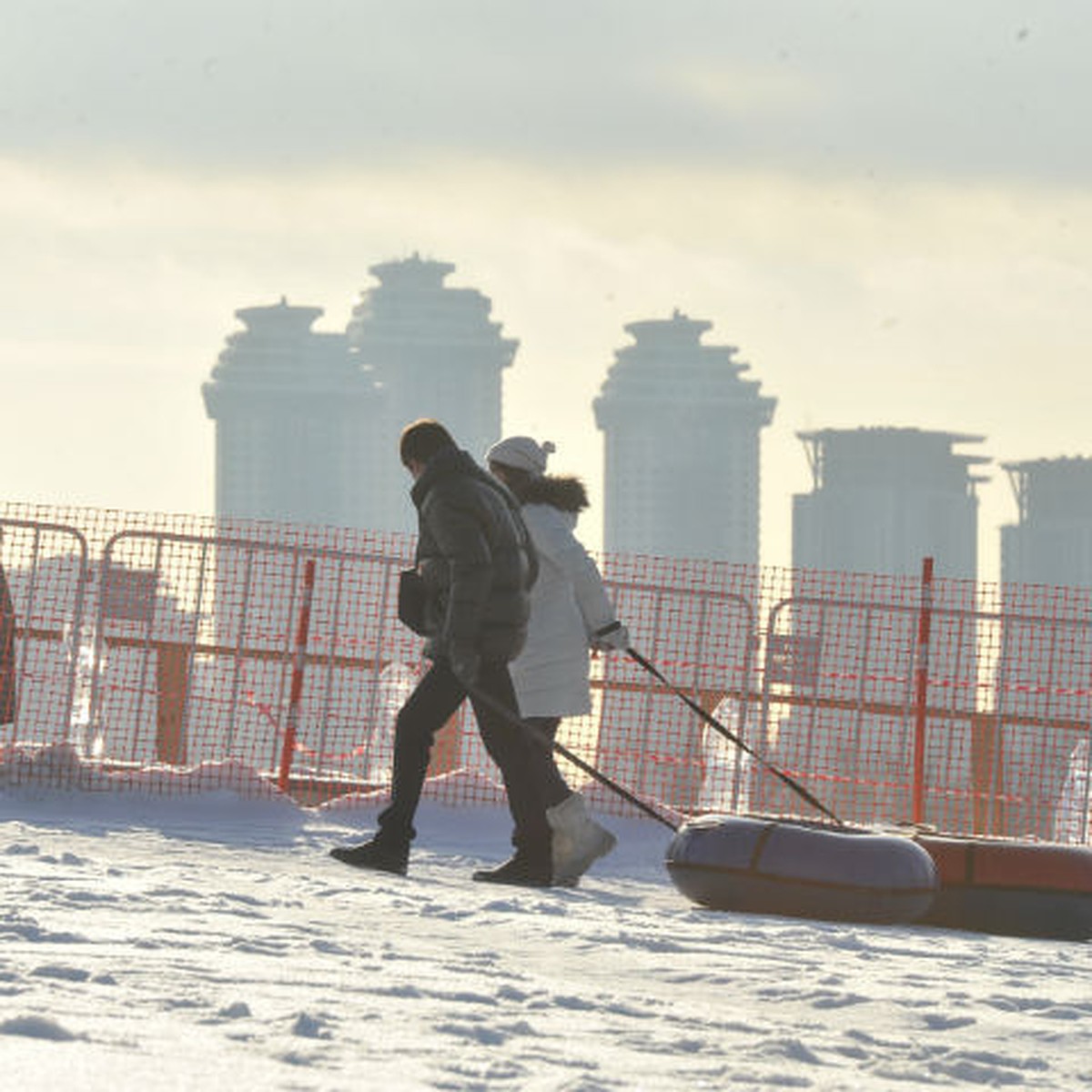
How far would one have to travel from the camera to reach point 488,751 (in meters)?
9.08

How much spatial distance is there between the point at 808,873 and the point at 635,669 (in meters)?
5.77

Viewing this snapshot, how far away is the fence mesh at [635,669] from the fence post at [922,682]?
0.07 ft

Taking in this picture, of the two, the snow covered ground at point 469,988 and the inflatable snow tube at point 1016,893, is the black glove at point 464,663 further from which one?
the inflatable snow tube at point 1016,893

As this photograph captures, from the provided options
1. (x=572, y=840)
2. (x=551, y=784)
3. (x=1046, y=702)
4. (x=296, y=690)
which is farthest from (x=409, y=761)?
(x=1046, y=702)

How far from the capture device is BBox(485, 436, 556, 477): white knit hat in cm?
939

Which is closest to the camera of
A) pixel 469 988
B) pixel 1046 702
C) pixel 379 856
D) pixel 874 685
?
pixel 469 988

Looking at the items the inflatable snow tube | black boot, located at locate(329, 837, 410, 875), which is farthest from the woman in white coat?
the inflatable snow tube

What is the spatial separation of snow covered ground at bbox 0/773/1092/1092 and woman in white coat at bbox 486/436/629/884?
40 cm

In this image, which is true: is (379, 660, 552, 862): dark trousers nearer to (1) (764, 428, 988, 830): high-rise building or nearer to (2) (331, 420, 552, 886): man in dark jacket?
(2) (331, 420, 552, 886): man in dark jacket

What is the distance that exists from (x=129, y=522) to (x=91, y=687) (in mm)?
976

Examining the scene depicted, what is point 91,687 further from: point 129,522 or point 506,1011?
point 506,1011

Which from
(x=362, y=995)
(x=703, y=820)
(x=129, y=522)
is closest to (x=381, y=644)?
(x=129, y=522)

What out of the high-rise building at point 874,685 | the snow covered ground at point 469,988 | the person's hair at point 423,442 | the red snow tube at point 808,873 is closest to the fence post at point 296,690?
the high-rise building at point 874,685

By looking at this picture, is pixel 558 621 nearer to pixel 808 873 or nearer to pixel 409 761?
pixel 409 761
